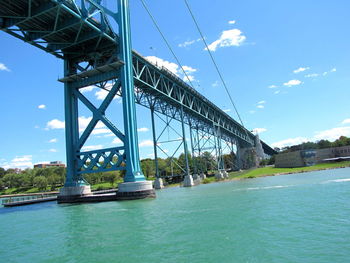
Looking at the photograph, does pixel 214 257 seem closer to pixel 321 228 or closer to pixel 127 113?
pixel 321 228

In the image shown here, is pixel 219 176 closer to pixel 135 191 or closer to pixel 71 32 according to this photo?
pixel 135 191

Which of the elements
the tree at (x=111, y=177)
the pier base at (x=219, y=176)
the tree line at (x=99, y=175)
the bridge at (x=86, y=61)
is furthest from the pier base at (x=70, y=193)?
the tree at (x=111, y=177)

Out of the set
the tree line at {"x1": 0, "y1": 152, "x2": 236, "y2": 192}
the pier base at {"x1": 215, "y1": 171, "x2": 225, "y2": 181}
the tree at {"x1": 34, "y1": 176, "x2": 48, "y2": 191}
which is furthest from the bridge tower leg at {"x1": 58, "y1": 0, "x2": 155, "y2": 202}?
the tree at {"x1": 34, "y1": 176, "x2": 48, "y2": 191}

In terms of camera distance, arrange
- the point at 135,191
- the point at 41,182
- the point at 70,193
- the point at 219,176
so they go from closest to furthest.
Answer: the point at 135,191, the point at 70,193, the point at 219,176, the point at 41,182

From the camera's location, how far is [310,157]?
80812mm

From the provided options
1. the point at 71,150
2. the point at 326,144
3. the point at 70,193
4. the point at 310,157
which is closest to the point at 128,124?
the point at 71,150

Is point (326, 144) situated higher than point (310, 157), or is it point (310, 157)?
point (326, 144)

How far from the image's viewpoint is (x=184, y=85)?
170ft

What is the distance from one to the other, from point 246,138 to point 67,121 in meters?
83.6

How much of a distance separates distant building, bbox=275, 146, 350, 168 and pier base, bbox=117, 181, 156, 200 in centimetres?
6497

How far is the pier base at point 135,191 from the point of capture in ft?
92.0

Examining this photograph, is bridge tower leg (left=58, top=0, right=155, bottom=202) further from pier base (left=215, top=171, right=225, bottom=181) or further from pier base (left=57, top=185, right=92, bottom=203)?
pier base (left=215, top=171, right=225, bottom=181)

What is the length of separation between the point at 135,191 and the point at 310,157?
6837 cm

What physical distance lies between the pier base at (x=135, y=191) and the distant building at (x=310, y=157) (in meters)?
65.0
